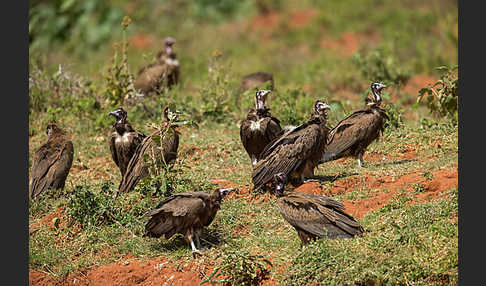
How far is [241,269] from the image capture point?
7.14 meters

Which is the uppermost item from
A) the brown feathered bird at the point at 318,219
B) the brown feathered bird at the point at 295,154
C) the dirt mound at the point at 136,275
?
the brown feathered bird at the point at 295,154

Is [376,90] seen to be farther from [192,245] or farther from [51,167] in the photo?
[51,167]

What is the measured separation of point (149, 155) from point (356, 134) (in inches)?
101

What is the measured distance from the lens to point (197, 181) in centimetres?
934

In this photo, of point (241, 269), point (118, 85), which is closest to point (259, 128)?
point (241, 269)

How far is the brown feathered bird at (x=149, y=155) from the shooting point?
9.08 m

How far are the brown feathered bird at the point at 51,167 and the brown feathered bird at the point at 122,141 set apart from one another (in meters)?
0.69

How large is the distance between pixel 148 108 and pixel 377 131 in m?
4.76

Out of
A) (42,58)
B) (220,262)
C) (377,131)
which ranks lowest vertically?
(220,262)

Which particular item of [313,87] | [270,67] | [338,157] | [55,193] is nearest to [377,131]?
[338,157]

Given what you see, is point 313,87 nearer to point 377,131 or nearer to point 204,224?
point 377,131

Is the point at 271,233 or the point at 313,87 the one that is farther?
the point at 313,87

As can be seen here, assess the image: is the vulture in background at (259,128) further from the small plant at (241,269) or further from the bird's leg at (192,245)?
the small plant at (241,269)

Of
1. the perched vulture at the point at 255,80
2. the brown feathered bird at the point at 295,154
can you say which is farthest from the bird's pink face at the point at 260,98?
the perched vulture at the point at 255,80
